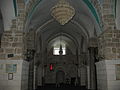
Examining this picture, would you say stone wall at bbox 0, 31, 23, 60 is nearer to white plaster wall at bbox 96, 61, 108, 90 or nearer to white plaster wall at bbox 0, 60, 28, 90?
white plaster wall at bbox 0, 60, 28, 90

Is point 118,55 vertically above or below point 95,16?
below

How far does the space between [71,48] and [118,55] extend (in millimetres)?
10546

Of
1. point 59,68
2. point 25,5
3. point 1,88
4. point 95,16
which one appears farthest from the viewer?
point 59,68

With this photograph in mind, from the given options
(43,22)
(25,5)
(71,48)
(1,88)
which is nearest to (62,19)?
(25,5)

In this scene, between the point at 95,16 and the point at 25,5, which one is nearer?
the point at 25,5

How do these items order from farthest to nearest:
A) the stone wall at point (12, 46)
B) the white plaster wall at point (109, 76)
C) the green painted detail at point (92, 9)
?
1. the green painted detail at point (92, 9)
2. the stone wall at point (12, 46)
3. the white plaster wall at point (109, 76)

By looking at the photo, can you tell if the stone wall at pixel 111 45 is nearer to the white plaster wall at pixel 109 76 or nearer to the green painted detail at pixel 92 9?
the white plaster wall at pixel 109 76

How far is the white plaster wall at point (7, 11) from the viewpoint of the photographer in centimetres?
559

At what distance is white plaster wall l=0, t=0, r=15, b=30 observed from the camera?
5.59m

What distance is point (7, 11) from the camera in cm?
576

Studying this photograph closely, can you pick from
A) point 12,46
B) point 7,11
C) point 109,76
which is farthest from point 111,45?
point 7,11

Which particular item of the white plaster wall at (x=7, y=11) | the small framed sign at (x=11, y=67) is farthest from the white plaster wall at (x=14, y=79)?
the white plaster wall at (x=7, y=11)

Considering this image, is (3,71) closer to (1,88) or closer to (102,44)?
(1,88)

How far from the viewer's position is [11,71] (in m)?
5.61
